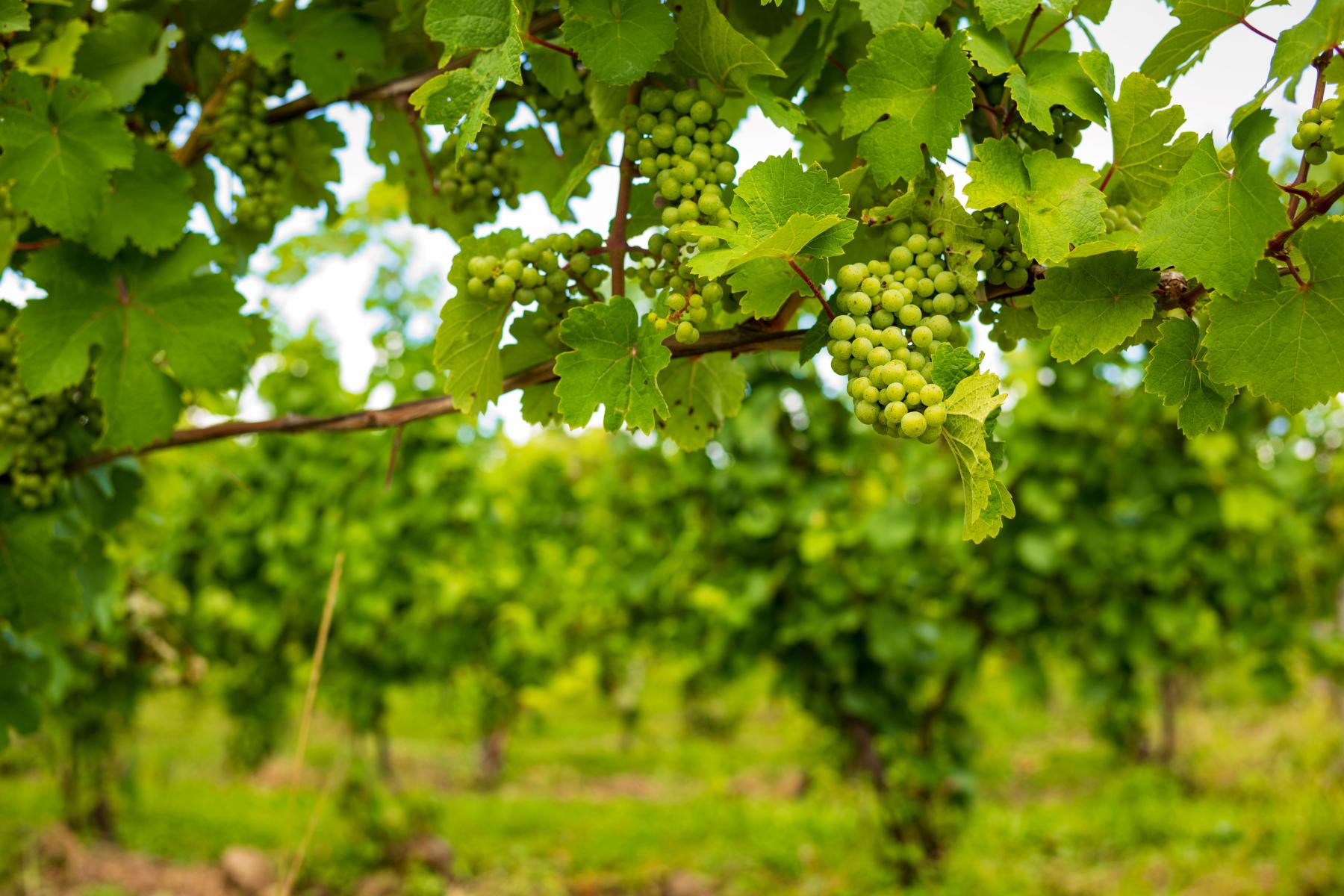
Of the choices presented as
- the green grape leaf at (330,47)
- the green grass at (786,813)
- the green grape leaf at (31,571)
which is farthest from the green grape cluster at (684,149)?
the green grass at (786,813)

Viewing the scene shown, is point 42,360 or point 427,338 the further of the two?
point 427,338

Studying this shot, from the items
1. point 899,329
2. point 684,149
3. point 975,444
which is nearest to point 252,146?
point 684,149

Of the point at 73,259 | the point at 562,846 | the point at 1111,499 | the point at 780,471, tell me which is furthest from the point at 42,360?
the point at 562,846

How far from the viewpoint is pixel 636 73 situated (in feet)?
3.47

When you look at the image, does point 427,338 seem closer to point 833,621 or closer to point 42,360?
point 833,621

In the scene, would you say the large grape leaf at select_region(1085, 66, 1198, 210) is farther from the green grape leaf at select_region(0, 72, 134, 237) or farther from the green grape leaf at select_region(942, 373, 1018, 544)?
the green grape leaf at select_region(0, 72, 134, 237)

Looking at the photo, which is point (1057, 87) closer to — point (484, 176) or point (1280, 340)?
point (1280, 340)

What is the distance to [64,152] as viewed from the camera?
4.63 feet

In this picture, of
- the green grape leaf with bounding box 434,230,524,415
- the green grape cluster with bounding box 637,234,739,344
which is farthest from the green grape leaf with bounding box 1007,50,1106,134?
the green grape leaf with bounding box 434,230,524,415

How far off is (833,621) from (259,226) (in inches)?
131

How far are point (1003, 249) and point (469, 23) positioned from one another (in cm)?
63

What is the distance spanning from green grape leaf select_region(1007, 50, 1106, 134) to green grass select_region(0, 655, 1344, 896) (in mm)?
1969

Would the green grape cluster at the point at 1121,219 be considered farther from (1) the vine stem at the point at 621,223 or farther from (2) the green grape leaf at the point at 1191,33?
(1) the vine stem at the point at 621,223

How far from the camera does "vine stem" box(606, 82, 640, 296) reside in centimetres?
120
